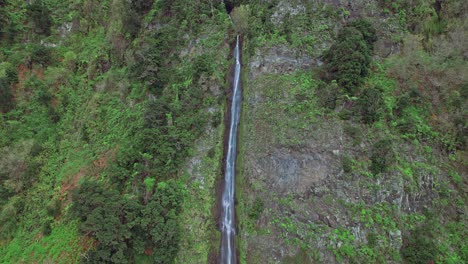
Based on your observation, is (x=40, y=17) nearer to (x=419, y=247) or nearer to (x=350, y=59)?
(x=350, y=59)

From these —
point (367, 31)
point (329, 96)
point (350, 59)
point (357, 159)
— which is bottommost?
point (357, 159)

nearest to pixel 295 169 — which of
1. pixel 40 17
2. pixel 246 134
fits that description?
pixel 246 134

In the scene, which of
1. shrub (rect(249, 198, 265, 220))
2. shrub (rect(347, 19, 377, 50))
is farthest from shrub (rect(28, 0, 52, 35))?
shrub (rect(347, 19, 377, 50))

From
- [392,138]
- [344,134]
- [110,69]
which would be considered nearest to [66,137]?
[110,69]

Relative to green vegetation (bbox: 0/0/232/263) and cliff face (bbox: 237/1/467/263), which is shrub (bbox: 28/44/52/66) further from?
cliff face (bbox: 237/1/467/263)

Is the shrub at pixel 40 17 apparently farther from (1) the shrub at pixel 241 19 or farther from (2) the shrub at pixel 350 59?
(2) the shrub at pixel 350 59

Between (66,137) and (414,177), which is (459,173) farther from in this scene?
(66,137)

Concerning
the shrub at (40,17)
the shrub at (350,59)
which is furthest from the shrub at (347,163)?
the shrub at (40,17)
